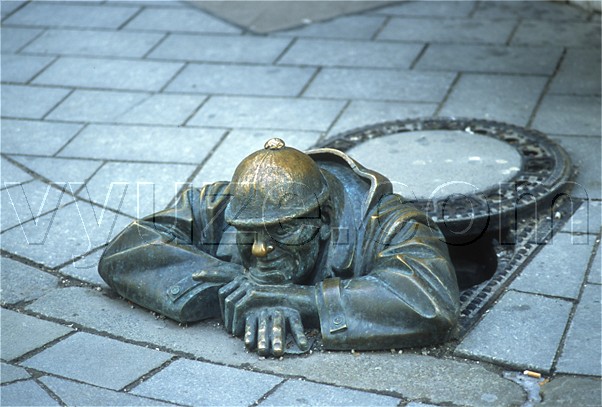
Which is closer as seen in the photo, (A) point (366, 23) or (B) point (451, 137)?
(B) point (451, 137)

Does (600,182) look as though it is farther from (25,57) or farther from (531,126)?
(25,57)

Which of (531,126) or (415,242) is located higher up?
(415,242)

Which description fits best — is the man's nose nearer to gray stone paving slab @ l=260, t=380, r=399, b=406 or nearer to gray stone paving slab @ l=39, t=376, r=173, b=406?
gray stone paving slab @ l=260, t=380, r=399, b=406

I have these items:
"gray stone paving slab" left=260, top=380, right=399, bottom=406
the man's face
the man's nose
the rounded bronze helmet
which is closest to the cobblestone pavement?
"gray stone paving slab" left=260, top=380, right=399, bottom=406

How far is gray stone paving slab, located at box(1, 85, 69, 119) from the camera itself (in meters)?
6.90

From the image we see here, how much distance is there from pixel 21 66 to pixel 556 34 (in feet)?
12.5

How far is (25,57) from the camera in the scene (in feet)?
25.7

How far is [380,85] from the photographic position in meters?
6.95

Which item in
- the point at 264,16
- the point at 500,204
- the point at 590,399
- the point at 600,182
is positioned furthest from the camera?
the point at 264,16

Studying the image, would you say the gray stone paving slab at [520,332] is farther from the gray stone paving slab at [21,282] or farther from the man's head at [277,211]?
the gray stone paving slab at [21,282]

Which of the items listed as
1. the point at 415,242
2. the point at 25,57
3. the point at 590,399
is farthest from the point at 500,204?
the point at 25,57

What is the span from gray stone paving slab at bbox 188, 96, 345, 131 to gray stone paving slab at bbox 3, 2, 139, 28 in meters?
1.96

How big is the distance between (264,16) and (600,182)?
355cm

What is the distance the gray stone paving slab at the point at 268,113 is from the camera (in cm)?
648
